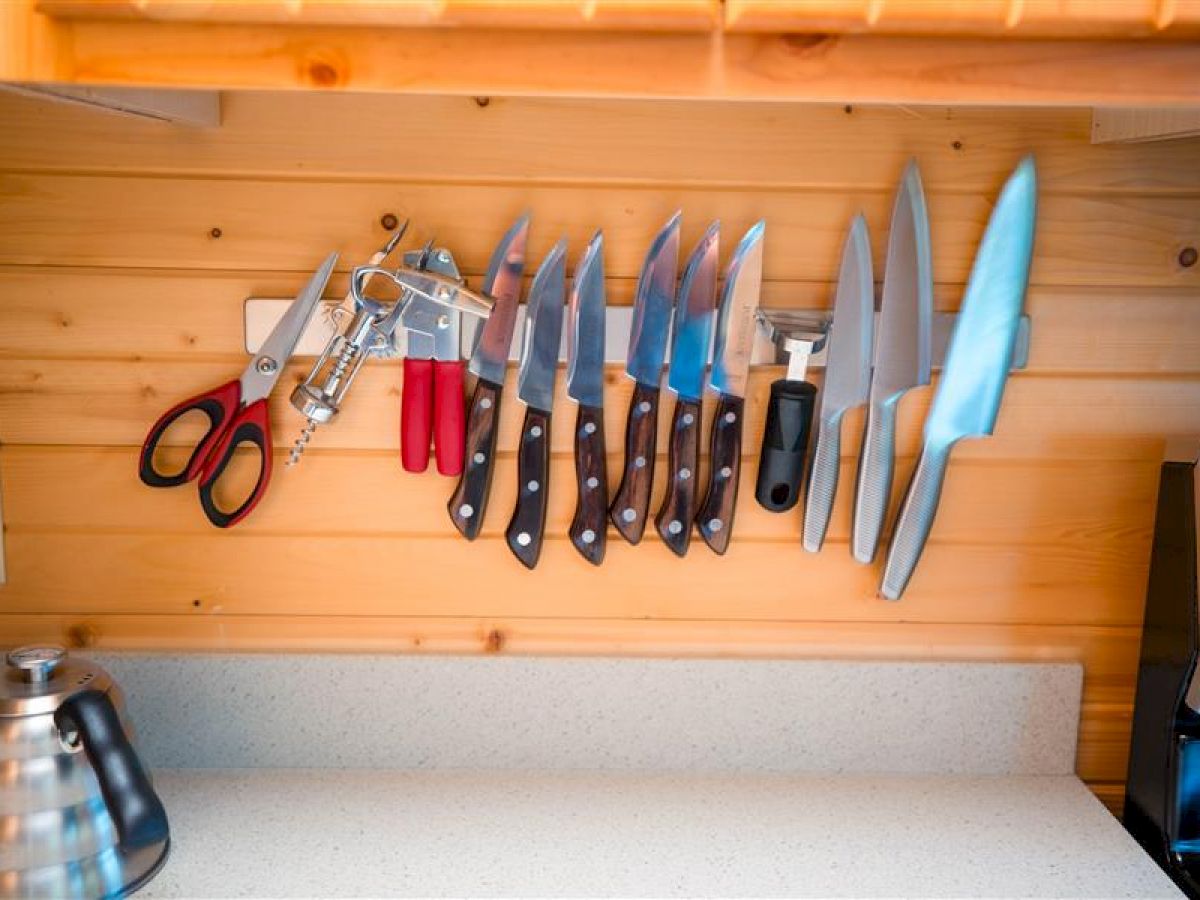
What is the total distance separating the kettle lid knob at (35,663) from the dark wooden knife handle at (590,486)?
1.57 ft

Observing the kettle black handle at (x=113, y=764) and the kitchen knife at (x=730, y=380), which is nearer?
the kettle black handle at (x=113, y=764)

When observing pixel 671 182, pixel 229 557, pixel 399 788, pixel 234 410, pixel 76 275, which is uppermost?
pixel 671 182

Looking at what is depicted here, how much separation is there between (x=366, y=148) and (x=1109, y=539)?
2.79 feet

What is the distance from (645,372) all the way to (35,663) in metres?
0.59

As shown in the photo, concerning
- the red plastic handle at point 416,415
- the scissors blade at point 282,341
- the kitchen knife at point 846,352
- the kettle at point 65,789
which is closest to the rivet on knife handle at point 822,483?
the kitchen knife at point 846,352

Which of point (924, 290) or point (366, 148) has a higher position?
point (366, 148)

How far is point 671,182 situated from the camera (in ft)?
3.65

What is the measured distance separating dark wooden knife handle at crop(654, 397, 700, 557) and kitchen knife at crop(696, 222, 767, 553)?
0.02m

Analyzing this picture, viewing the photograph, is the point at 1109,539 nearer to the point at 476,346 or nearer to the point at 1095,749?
the point at 1095,749

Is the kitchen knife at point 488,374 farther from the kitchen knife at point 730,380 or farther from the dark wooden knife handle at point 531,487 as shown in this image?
the kitchen knife at point 730,380

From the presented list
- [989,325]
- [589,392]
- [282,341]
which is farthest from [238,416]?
[989,325]

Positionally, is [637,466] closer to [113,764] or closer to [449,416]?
[449,416]

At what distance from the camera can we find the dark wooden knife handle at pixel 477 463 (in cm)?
111

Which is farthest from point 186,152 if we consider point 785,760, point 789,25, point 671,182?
point 785,760
